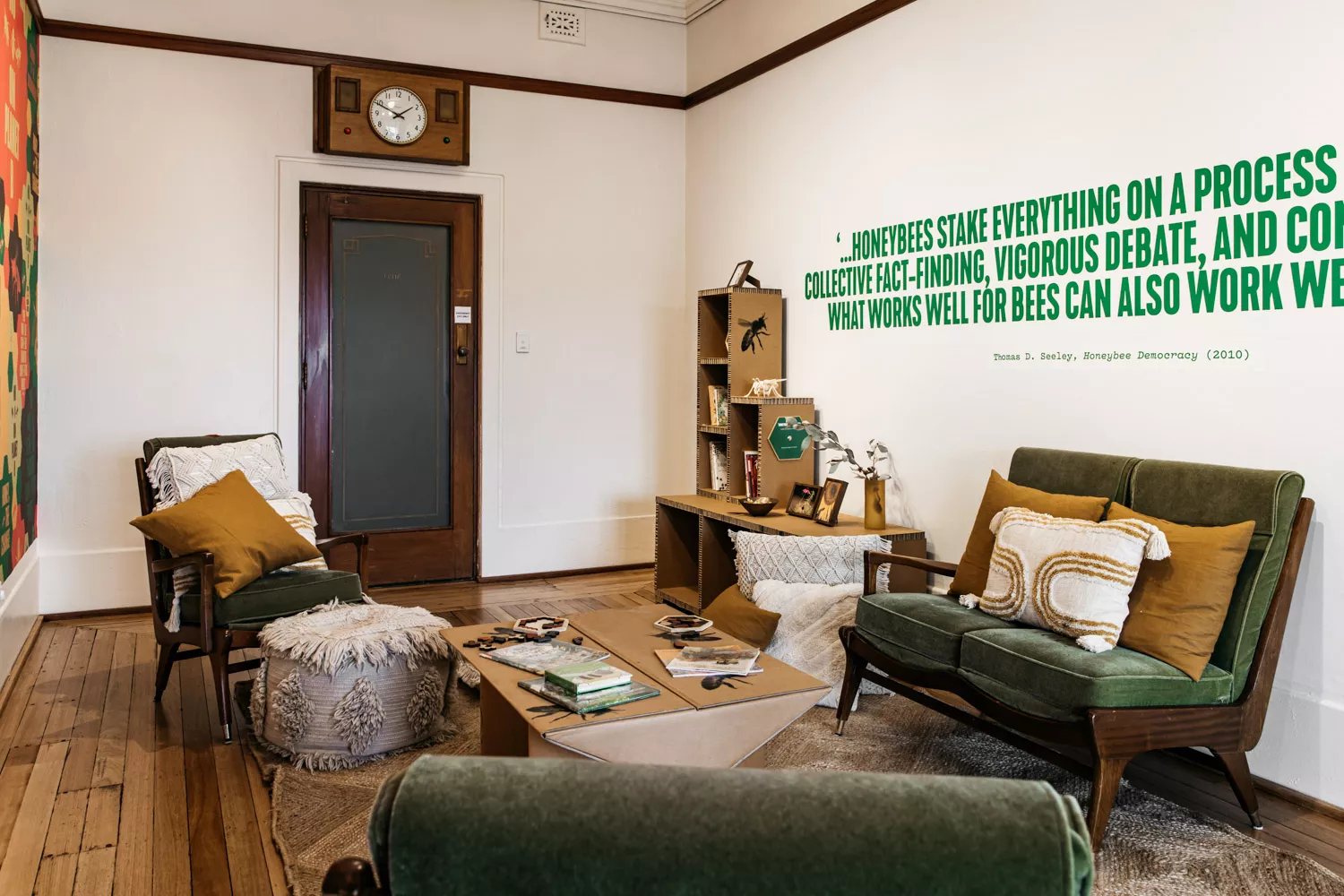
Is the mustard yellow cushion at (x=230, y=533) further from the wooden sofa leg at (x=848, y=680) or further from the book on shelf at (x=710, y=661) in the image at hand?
the wooden sofa leg at (x=848, y=680)

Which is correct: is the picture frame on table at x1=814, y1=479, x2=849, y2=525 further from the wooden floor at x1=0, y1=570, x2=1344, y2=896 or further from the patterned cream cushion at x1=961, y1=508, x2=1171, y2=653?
the wooden floor at x1=0, y1=570, x2=1344, y2=896

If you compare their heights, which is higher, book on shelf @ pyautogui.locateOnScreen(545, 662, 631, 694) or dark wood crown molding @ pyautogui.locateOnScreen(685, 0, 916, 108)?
dark wood crown molding @ pyautogui.locateOnScreen(685, 0, 916, 108)

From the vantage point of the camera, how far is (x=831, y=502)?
14.2 ft

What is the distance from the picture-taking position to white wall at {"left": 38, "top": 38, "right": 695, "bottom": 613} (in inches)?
190

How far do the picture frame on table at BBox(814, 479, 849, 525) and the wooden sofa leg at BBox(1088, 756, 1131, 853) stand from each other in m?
1.93

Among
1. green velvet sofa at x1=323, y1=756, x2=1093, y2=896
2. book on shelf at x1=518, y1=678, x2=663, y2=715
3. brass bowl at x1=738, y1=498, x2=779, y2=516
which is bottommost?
book on shelf at x1=518, y1=678, x2=663, y2=715

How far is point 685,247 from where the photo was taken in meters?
6.23

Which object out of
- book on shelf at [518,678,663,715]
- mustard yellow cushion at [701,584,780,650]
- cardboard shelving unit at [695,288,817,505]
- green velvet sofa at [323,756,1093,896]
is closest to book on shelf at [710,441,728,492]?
cardboard shelving unit at [695,288,817,505]

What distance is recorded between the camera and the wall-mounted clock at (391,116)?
5141mm

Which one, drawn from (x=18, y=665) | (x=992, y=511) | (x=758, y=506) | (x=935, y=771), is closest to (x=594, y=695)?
(x=935, y=771)

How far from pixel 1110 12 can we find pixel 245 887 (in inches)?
141

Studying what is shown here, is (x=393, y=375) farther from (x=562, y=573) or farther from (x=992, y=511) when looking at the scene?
(x=992, y=511)

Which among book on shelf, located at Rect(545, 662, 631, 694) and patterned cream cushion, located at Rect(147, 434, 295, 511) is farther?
patterned cream cushion, located at Rect(147, 434, 295, 511)

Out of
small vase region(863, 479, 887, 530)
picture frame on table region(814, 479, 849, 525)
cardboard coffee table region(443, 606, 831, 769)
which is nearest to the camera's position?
cardboard coffee table region(443, 606, 831, 769)
